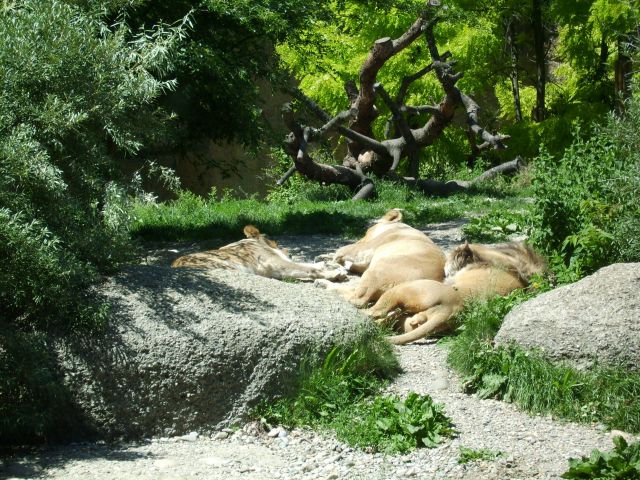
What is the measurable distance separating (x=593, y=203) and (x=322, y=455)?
413cm

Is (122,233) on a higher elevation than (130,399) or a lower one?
higher

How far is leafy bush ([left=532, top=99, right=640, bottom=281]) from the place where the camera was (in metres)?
9.11

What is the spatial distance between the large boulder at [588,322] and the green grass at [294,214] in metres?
6.03

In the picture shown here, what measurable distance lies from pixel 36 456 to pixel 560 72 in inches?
896

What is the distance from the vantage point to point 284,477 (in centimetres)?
651

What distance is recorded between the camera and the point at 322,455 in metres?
6.89

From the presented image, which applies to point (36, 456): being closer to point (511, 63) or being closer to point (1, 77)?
point (1, 77)

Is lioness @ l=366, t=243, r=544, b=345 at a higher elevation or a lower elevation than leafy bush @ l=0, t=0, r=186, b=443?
lower

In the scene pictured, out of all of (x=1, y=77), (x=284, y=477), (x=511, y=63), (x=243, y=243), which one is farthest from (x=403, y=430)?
(x=511, y=63)

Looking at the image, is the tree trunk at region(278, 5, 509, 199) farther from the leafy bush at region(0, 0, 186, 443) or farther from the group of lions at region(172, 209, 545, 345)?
the leafy bush at region(0, 0, 186, 443)

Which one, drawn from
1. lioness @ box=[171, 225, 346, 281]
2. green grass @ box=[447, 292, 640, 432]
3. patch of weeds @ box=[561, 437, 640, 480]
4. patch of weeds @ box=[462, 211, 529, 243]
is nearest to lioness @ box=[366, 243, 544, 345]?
green grass @ box=[447, 292, 640, 432]

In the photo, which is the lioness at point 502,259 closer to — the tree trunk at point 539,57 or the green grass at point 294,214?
the green grass at point 294,214

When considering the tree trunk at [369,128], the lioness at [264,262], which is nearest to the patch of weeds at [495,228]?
the lioness at [264,262]

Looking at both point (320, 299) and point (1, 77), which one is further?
point (320, 299)
